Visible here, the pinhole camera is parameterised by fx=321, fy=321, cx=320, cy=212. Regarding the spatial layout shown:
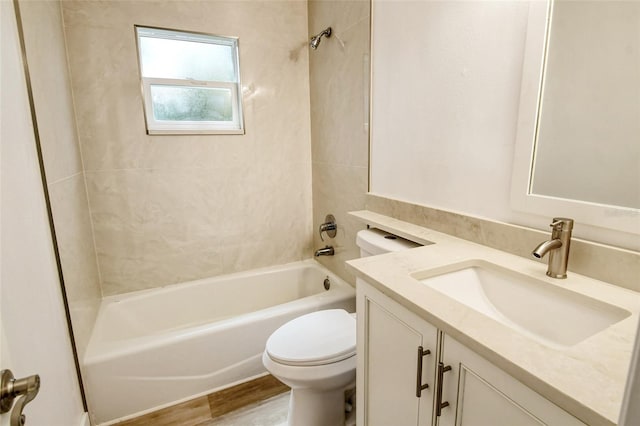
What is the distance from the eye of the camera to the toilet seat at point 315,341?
51.1 inches

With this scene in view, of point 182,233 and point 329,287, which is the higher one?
point 182,233

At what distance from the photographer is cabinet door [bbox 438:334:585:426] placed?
54 cm

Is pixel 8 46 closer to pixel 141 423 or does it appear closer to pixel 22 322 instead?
pixel 22 322

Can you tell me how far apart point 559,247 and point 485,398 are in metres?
0.47

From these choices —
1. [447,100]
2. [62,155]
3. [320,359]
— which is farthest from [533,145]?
[62,155]

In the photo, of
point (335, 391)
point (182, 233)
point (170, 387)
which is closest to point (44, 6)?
point (182, 233)

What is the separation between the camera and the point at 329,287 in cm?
235

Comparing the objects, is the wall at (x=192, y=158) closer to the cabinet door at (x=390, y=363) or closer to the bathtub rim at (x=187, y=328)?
the bathtub rim at (x=187, y=328)

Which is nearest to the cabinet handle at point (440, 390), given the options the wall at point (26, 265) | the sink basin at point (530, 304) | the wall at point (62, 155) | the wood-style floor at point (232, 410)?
the sink basin at point (530, 304)

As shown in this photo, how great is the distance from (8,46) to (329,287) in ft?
6.59

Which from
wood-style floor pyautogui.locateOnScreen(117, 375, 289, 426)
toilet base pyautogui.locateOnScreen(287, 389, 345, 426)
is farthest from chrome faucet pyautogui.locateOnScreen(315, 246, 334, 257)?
toilet base pyautogui.locateOnScreen(287, 389, 345, 426)

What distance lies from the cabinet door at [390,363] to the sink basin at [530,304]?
0.52ft

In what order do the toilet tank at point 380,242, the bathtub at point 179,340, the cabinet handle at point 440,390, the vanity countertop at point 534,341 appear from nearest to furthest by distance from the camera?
the vanity countertop at point 534,341
the cabinet handle at point 440,390
the toilet tank at point 380,242
the bathtub at point 179,340

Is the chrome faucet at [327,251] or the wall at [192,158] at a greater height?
the wall at [192,158]
